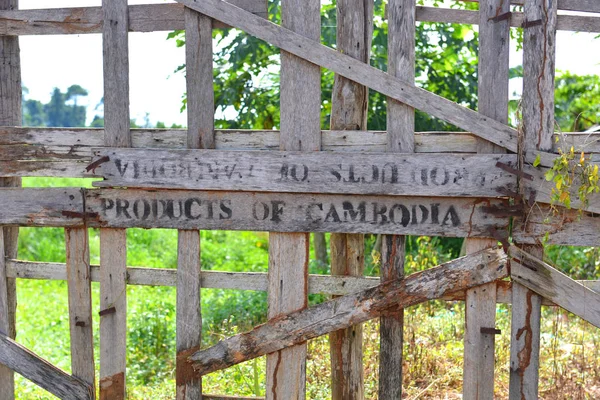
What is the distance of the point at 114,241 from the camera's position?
175 inches

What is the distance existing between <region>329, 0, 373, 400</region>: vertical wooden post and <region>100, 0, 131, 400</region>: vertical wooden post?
1.37 m

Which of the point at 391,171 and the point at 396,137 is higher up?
the point at 396,137

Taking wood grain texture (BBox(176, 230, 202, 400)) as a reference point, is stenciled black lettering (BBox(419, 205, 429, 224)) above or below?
above

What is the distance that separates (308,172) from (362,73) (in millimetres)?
Result: 685

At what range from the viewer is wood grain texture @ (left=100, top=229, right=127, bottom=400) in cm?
446

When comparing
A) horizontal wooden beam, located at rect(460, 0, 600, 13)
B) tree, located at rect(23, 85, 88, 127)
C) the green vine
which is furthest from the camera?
tree, located at rect(23, 85, 88, 127)

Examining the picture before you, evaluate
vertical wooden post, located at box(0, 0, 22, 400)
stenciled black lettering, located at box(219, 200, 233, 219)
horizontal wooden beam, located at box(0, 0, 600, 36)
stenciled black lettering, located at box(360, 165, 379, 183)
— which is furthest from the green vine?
vertical wooden post, located at box(0, 0, 22, 400)

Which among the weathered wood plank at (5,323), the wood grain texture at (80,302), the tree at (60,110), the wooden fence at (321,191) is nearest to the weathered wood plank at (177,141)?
the wooden fence at (321,191)

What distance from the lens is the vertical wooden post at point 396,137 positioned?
13.3 feet

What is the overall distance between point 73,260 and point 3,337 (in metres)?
0.84

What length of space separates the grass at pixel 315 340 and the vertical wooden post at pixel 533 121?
0.92m

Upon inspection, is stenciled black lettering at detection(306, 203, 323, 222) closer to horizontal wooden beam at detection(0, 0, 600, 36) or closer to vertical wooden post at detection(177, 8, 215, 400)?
vertical wooden post at detection(177, 8, 215, 400)

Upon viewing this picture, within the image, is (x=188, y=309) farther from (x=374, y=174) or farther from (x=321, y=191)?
(x=374, y=174)

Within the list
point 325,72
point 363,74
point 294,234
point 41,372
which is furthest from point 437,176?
point 325,72
